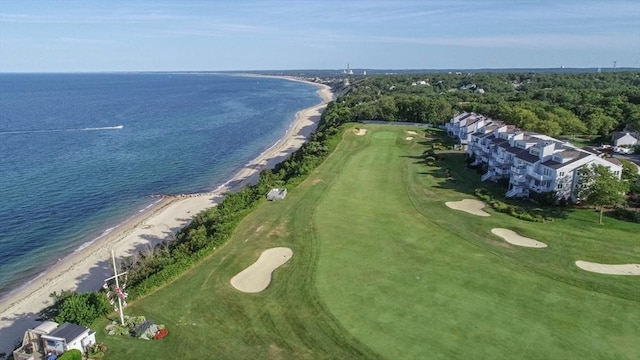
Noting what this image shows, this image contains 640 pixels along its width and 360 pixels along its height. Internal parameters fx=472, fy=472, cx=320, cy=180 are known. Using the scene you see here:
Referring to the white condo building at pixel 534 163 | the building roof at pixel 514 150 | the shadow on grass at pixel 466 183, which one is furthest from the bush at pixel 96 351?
the building roof at pixel 514 150

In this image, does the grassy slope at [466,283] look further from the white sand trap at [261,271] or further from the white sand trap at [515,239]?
the white sand trap at [261,271]

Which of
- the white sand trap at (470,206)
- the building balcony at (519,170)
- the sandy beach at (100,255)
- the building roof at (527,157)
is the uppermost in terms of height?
the building roof at (527,157)

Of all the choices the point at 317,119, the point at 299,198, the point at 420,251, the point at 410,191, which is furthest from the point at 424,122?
the point at 420,251

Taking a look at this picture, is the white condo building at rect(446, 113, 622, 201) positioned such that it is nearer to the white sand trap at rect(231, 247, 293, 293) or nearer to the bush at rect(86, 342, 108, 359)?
the white sand trap at rect(231, 247, 293, 293)

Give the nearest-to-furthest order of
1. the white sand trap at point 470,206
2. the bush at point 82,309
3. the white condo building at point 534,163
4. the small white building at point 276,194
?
the bush at point 82,309
the white sand trap at point 470,206
the small white building at point 276,194
the white condo building at point 534,163

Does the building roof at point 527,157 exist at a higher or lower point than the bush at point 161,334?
higher

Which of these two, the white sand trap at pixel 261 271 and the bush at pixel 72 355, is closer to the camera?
the bush at pixel 72 355

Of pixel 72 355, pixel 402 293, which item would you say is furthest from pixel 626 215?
pixel 72 355
